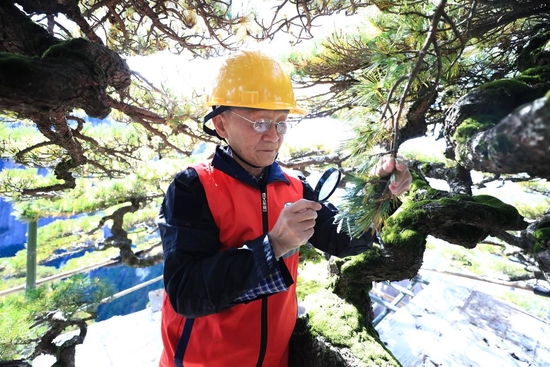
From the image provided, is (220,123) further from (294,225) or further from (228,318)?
(228,318)

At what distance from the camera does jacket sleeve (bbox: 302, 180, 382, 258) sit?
1.20 meters

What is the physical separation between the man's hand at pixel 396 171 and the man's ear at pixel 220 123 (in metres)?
0.62

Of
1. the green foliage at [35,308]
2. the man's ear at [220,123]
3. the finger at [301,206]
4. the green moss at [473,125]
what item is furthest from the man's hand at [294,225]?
the green foliage at [35,308]

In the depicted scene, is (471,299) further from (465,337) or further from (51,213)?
(51,213)

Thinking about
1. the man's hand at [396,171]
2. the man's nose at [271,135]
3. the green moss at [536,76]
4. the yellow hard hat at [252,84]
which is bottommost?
the man's hand at [396,171]

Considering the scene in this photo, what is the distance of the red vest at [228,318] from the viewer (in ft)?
3.29

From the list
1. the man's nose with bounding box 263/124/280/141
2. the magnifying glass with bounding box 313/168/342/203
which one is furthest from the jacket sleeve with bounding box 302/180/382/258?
the man's nose with bounding box 263/124/280/141

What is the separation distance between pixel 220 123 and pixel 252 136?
19 cm

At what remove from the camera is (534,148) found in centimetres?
30

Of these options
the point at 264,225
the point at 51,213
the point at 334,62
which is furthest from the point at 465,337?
the point at 51,213

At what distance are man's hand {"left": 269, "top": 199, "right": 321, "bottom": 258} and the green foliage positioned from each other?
189cm

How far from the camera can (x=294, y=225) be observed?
2.56 feet

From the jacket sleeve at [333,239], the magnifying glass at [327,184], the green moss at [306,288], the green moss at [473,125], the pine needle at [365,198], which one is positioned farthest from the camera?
the green moss at [306,288]

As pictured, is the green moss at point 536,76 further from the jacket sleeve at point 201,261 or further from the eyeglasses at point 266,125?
the jacket sleeve at point 201,261
